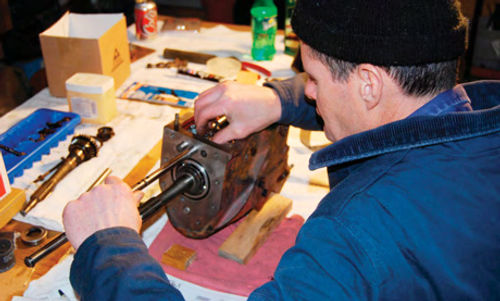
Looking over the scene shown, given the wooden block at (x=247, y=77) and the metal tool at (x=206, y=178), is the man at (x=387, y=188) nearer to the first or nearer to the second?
the metal tool at (x=206, y=178)

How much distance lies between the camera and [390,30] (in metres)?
0.75

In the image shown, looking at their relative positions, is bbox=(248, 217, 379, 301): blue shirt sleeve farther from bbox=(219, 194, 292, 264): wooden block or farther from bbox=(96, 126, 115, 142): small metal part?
bbox=(96, 126, 115, 142): small metal part

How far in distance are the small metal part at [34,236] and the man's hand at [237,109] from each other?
464 mm

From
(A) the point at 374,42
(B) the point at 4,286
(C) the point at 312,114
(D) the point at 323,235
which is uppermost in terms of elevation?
(A) the point at 374,42

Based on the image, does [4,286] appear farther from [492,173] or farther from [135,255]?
[492,173]

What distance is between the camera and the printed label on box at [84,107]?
1.62 metres

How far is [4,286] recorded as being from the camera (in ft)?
3.44

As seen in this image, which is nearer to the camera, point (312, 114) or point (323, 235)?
point (323, 235)

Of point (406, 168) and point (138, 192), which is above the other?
point (406, 168)

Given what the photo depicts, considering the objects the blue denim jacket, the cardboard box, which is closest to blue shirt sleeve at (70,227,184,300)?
the blue denim jacket

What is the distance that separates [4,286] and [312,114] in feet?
2.90

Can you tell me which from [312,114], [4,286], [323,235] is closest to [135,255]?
[323,235]

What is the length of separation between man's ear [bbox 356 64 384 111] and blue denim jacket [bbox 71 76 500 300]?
0.25 feet

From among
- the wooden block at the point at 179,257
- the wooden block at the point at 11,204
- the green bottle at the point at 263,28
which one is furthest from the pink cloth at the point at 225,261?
the green bottle at the point at 263,28
